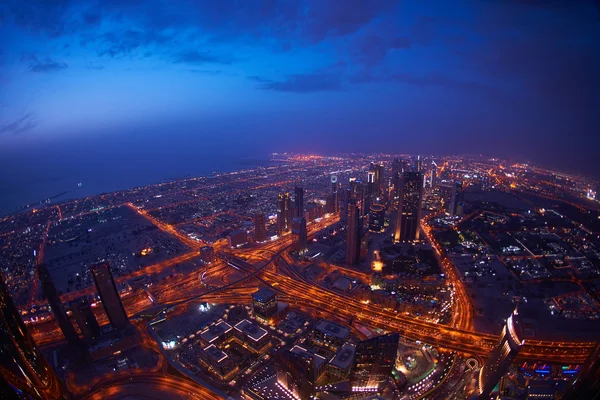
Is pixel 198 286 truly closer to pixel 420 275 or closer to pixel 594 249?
pixel 420 275

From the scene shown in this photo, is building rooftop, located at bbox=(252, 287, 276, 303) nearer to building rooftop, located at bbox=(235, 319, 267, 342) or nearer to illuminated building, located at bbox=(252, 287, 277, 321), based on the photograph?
illuminated building, located at bbox=(252, 287, 277, 321)

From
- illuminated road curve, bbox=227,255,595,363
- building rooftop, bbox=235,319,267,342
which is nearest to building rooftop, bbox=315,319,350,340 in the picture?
illuminated road curve, bbox=227,255,595,363

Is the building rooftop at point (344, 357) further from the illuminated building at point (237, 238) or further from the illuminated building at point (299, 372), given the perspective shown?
the illuminated building at point (237, 238)

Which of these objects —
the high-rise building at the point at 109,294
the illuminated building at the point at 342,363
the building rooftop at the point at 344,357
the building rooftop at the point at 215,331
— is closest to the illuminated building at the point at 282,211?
the building rooftop at the point at 215,331

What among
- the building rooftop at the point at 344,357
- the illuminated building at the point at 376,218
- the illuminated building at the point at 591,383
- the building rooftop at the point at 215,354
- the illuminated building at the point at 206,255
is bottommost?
the building rooftop at the point at 215,354

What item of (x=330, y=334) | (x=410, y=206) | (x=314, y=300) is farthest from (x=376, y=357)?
(x=410, y=206)

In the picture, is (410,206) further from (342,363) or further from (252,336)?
(252,336)
